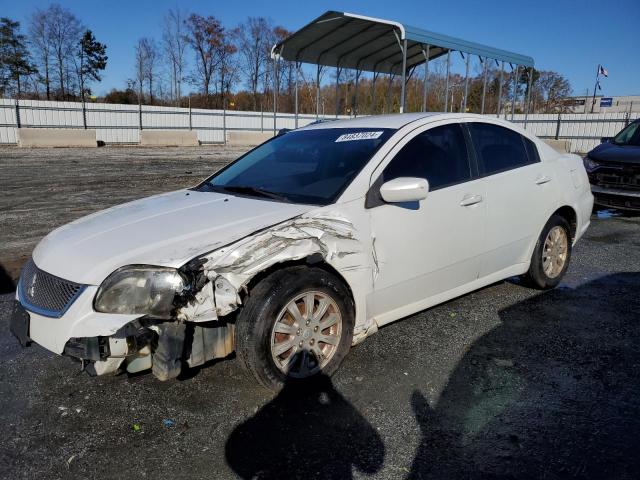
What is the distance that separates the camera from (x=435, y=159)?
369cm

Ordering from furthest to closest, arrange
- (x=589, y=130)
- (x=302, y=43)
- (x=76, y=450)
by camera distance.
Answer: (x=589, y=130) < (x=302, y=43) < (x=76, y=450)

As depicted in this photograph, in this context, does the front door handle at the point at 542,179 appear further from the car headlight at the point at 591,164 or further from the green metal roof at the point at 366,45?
the green metal roof at the point at 366,45

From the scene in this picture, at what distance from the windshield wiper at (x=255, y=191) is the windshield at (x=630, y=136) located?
8576 millimetres

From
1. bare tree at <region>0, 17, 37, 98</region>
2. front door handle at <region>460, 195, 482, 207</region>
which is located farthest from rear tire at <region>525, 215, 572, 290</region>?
bare tree at <region>0, 17, 37, 98</region>

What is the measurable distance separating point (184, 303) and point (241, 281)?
12.0 inches

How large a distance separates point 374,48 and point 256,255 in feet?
42.6

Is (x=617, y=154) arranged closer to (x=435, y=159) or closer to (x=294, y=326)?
(x=435, y=159)

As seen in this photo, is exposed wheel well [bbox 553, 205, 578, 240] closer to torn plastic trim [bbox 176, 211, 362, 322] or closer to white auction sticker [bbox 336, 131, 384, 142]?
white auction sticker [bbox 336, 131, 384, 142]

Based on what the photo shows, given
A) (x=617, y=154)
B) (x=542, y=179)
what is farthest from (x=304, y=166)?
(x=617, y=154)

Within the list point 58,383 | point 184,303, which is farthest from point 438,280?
point 58,383

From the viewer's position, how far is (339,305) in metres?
3.01

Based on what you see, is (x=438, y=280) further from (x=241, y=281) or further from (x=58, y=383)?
(x=58, y=383)

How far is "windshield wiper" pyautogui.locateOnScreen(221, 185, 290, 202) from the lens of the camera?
3.35 meters

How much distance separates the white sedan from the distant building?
163 ft
